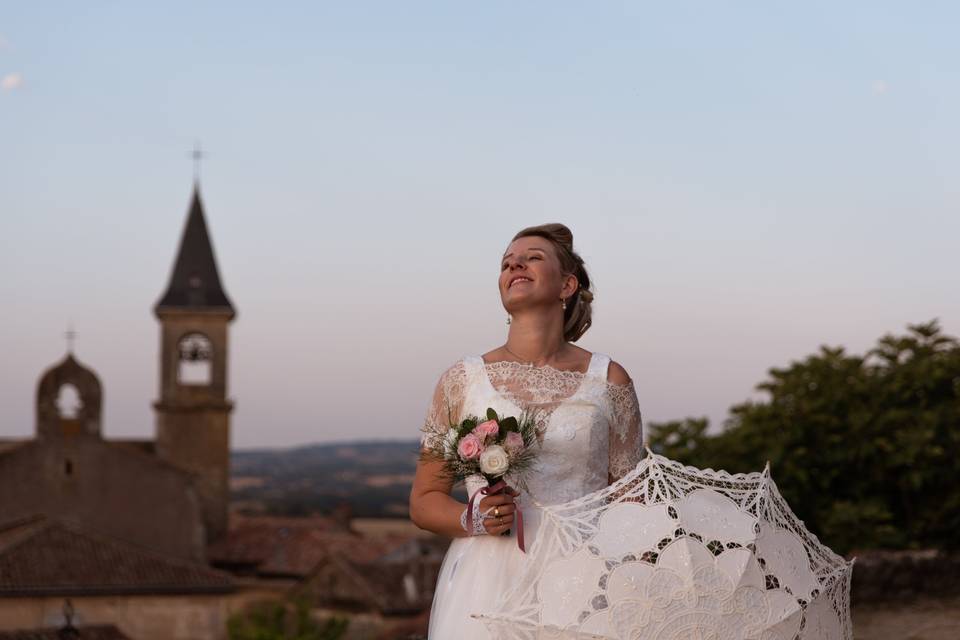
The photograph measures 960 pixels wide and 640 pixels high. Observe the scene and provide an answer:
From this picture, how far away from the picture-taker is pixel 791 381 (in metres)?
13.6

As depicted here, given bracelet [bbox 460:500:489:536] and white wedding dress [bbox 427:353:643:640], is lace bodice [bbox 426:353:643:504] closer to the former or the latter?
white wedding dress [bbox 427:353:643:640]

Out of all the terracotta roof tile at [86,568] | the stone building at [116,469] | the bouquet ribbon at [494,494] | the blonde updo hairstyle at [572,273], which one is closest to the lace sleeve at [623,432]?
the blonde updo hairstyle at [572,273]

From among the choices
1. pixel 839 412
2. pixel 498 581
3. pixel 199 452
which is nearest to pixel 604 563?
pixel 498 581

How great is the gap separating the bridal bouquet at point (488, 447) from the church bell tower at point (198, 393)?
187 feet

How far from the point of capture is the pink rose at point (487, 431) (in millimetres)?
4230

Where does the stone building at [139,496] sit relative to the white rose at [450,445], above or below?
below

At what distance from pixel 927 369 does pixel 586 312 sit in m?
9.02

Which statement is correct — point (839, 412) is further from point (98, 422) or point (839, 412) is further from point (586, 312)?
point (98, 422)

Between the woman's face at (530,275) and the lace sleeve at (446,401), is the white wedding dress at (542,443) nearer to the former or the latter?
the lace sleeve at (446,401)

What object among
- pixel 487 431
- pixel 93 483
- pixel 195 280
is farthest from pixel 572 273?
pixel 195 280

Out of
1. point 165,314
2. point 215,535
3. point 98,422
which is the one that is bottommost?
point 215,535

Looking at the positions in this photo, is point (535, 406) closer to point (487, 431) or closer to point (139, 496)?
point (487, 431)

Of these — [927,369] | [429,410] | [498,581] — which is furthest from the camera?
[927,369]

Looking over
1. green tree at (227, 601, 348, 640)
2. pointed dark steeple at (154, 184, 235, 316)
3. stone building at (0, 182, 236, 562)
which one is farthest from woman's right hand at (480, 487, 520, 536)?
pointed dark steeple at (154, 184, 235, 316)
